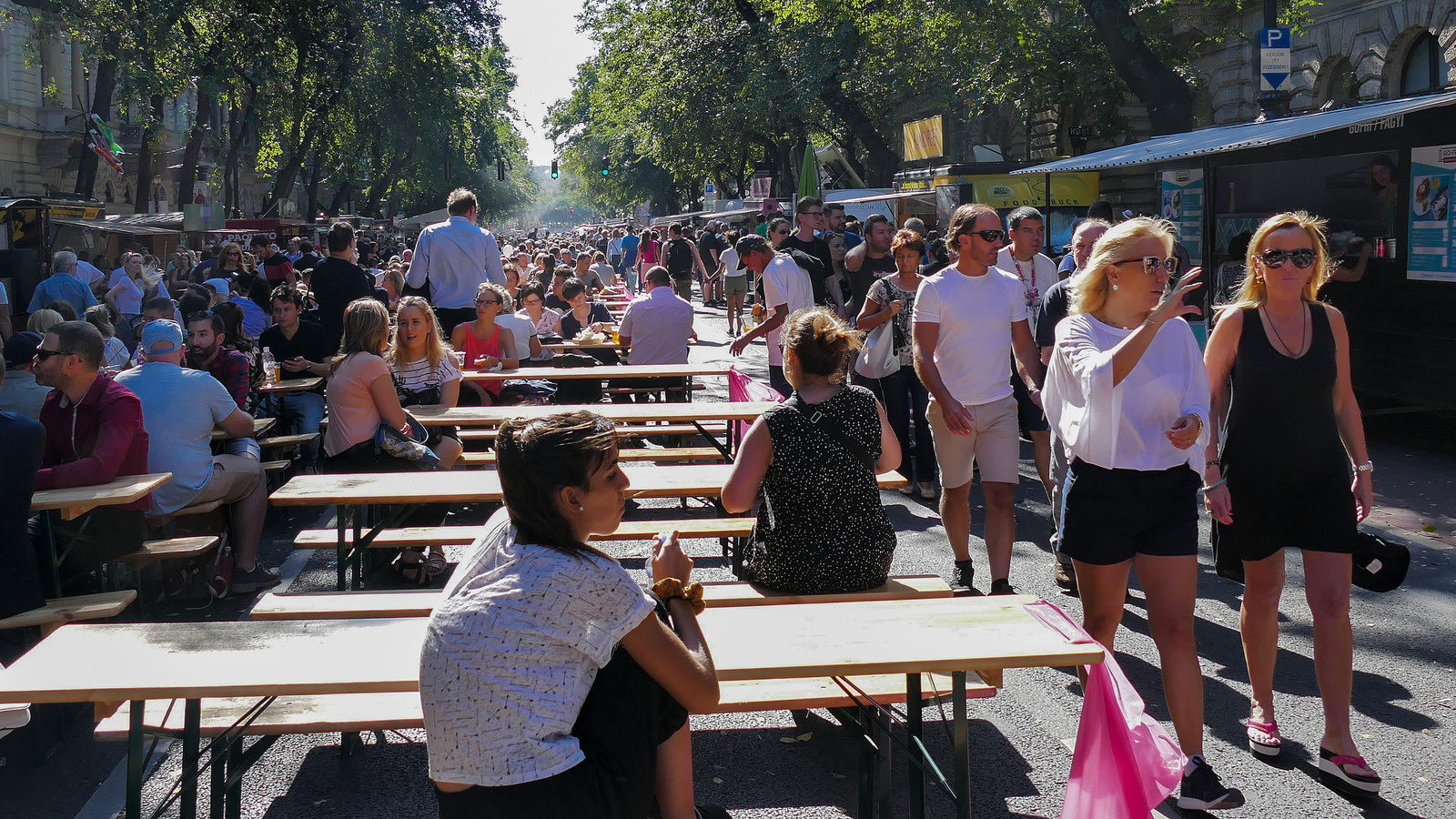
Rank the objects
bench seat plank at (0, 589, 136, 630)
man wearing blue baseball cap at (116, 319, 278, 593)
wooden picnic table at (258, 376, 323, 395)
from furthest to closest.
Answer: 1. wooden picnic table at (258, 376, 323, 395)
2. man wearing blue baseball cap at (116, 319, 278, 593)
3. bench seat plank at (0, 589, 136, 630)

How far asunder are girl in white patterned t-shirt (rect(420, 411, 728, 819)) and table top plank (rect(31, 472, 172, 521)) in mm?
3134

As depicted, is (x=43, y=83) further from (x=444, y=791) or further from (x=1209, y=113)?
(x=444, y=791)

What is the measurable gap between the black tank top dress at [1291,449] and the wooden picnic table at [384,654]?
3.66ft

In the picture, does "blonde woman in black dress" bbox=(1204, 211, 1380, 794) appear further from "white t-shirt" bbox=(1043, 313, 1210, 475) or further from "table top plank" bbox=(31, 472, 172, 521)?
"table top plank" bbox=(31, 472, 172, 521)

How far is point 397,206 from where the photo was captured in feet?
250

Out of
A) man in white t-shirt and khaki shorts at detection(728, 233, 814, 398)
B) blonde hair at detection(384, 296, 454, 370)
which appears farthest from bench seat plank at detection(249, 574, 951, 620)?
man in white t-shirt and khaki shorts at detection(728, 233, 814, 398)

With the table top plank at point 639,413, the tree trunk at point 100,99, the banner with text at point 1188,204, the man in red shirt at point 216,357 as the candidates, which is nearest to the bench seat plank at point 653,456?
the table top plank at point 639,413

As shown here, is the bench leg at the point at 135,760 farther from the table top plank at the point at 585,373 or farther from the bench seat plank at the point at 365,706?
the table top plank at the point at 585,373

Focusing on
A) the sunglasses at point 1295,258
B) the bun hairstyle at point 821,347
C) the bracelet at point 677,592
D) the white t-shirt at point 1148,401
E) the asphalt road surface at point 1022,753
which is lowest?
the asphalt road surface at point 1022,753

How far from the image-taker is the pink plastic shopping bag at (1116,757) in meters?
3.20

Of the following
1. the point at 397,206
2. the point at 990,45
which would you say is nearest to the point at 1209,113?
the point at 990,45

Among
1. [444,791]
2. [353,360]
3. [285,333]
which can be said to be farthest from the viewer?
[285,333]

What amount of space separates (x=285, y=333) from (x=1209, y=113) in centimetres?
2234

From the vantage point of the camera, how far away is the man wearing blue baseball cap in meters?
6.50
